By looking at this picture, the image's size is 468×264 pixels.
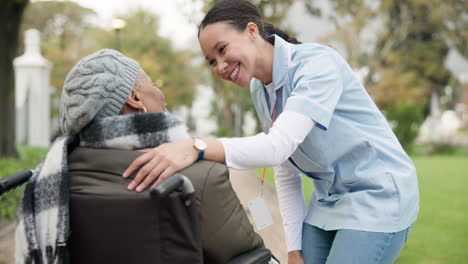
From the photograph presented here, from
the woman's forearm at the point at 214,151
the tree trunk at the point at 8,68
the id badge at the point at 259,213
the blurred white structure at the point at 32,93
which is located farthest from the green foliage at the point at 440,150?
the woman's forearm at the point at 214,151

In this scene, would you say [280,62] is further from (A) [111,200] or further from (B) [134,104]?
(A) [111,200]

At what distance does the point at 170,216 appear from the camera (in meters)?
1.59

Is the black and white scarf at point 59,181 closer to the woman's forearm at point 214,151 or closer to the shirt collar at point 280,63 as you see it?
the woman's forearm at point 214,151

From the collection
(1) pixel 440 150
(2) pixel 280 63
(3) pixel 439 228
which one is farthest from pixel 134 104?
(1) pixel 440 150

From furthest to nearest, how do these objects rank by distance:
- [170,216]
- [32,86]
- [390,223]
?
[32,86] → [390,223] → [170,216]

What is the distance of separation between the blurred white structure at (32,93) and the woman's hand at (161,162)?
1434cm

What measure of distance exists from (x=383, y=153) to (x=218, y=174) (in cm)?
63

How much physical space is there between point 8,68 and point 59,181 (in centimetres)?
978

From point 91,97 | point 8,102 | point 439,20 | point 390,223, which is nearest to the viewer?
point 91,97

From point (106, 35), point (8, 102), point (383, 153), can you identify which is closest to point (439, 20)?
point (106, 35)

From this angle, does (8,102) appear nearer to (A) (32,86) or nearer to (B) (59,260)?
(A) (32,86)

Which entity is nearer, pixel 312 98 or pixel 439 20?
pixel 312 98

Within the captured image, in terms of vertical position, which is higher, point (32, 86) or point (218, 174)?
point (218, 174)

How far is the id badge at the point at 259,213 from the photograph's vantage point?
2213 millimetres
